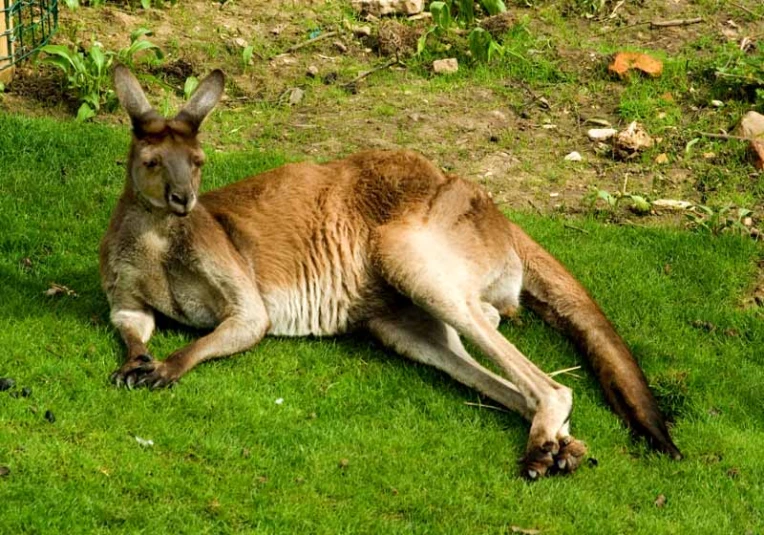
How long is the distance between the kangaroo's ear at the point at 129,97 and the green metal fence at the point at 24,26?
126 inches

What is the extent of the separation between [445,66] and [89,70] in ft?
9.17

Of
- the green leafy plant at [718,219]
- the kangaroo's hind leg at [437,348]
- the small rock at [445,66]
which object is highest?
the kangaroo's hind leg at [437,348]

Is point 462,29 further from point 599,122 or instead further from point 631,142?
point 631,142

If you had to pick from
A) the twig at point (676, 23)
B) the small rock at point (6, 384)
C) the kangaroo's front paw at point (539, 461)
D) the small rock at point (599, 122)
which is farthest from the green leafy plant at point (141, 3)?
the kangaroo's front paw at point (539, 461)

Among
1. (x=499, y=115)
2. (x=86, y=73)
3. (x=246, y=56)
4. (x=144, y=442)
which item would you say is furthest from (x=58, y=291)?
(x=499, y=115)

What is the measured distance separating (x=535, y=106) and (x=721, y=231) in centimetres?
213

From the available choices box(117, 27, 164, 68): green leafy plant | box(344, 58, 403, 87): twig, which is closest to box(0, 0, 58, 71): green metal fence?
box(117, 27, 164, 68): green leafy plant

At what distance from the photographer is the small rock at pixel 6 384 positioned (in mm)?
5922

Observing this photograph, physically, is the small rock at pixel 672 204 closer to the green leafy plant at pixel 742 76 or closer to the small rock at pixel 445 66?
the green leafy plant at pixel 742 76

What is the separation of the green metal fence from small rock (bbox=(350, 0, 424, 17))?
261 cm

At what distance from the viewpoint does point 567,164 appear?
9.16m

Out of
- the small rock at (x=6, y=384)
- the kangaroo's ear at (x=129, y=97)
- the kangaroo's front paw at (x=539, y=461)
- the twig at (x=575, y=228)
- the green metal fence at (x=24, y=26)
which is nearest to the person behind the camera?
the kangaroo's front paw at (x=539, y=461)

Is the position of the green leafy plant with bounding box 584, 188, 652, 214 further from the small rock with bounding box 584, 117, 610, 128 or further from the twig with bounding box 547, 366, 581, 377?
the twig with bounding box 547, 366, 581, 377

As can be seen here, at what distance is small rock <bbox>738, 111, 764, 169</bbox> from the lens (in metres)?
8.98
